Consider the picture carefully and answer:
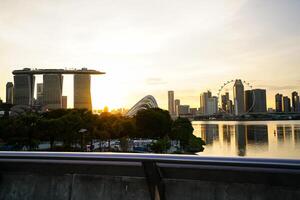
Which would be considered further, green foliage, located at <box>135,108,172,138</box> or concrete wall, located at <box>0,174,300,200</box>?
green foliage, located at <box>135,108,172,138</box>

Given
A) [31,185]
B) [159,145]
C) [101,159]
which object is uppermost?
[101,159]

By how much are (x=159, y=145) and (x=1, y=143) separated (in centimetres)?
3382

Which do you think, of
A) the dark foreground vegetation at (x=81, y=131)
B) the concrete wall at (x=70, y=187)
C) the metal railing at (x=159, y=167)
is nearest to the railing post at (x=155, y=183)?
the metal railing at (x=159, y=167)

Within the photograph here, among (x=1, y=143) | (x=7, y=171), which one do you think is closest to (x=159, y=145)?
(x=1, y=143)

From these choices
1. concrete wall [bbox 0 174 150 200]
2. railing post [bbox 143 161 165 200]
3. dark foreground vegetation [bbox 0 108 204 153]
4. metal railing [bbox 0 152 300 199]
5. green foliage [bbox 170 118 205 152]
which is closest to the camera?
metal railing [bbox 0 152 300 199]

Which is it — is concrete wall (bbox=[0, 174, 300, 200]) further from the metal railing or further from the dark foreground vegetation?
the dark foreground vegetation

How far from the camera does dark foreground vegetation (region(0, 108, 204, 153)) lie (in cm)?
6638

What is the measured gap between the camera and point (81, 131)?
2082 inches

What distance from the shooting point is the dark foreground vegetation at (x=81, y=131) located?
66.4 metres

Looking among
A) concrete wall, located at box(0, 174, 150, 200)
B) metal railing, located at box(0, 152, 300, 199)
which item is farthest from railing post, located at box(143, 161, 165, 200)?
concrete wall, located at box(0, 174, 150, 200)

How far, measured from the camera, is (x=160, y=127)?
3669 inches

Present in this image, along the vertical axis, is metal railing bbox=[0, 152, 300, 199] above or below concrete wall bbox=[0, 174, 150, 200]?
above

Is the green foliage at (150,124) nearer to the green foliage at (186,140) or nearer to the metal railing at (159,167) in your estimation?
the green foliage at (186,140)

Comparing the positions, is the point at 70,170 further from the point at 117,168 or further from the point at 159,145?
the point at 159,145
